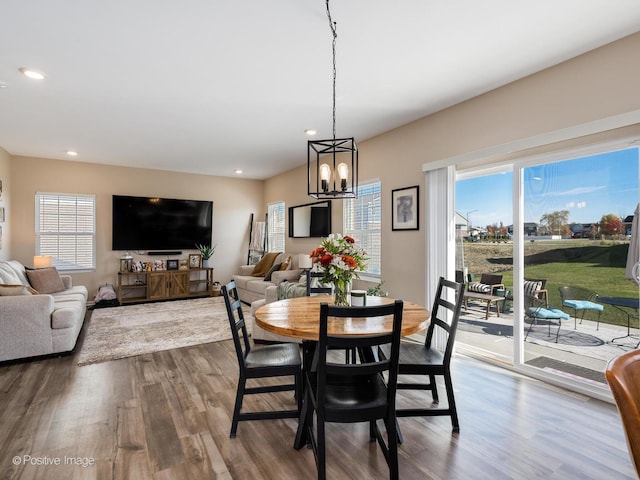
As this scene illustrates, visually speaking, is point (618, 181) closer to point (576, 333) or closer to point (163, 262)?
point (576, 333)

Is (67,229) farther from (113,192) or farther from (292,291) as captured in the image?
(292,291)

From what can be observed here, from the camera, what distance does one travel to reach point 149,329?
4.75 m

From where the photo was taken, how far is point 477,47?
2.59 m

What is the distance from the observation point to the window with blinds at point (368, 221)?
484 centimetres

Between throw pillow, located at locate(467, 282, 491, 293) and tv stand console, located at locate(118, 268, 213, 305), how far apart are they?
5310 mm

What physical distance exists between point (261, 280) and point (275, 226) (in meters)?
1.74

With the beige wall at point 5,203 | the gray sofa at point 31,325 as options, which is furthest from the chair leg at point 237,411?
the beige wall at point 5,203

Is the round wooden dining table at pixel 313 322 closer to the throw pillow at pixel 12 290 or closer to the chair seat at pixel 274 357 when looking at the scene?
the chair seat at pixel 274 357

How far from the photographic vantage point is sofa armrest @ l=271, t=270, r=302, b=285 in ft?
19.0

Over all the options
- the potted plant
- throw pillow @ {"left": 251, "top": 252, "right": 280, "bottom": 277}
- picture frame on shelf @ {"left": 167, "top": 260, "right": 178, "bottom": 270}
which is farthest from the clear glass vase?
picture frame on shelf @ {"left": 167, "top": 260, "right": 178, "bottom": 270}

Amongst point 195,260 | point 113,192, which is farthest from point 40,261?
point 195,260

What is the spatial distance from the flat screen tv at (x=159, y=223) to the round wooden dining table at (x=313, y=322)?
18.1ft

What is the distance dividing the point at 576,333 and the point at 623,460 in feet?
4.16

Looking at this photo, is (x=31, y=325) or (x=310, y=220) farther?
(x=310, y=220)
